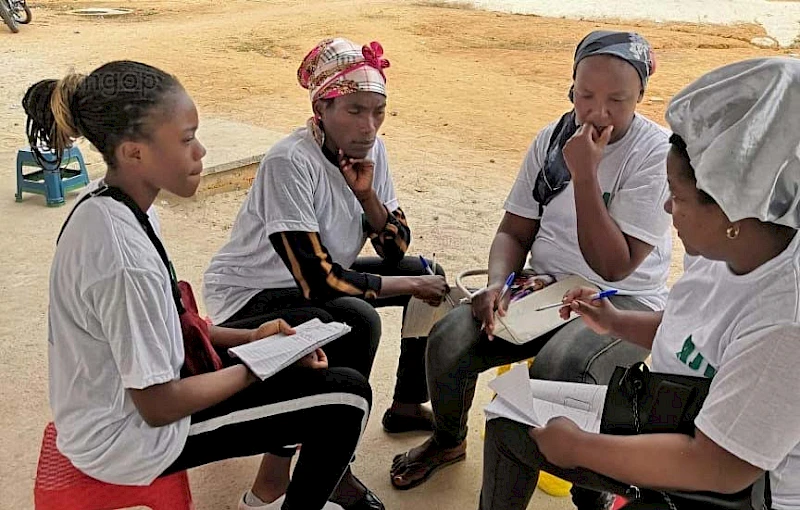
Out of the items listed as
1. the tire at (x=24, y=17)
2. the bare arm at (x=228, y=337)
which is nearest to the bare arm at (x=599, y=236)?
the bare arm at (x=228, y=337)

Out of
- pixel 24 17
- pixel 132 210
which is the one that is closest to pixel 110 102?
pixel 132 210

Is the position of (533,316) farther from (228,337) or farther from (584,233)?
(228,337)

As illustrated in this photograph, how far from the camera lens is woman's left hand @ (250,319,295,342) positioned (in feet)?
7.53

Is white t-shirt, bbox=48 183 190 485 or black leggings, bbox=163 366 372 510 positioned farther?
black leggings, bbox=163 366 372 510

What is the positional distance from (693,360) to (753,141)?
0.51 m

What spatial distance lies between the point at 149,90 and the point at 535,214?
4.46 feet

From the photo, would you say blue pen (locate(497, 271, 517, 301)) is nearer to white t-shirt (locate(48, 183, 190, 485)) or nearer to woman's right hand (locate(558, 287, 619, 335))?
woman's right hand (locate(558, 287, 619, 335))

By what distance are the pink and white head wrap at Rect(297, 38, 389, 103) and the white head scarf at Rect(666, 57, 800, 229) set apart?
1.34 metres

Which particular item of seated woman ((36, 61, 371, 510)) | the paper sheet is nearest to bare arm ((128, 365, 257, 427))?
seated woman ((36, 61, 371, 510))

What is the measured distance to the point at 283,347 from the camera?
7.10 ft

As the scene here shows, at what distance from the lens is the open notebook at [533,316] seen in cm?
243

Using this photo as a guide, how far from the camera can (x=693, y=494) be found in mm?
1603

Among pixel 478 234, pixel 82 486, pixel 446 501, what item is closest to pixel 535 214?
pixel 446 501

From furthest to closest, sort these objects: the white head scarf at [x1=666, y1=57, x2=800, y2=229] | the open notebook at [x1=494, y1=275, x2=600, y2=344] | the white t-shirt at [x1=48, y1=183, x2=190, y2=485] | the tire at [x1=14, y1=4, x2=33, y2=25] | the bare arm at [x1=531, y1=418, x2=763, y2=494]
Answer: the tire at [x1=14, y1=4, x2=33, y2=25], the open notebook at [x1=494, y1=275, x2=600, y2=344], the white t-shirt at [x1=48, y1=183, x2=190, y2=485], the bare arm at [x1=531, y1=418, x2=763, y2=494], the white head scarf at [x1=666, y1=57, x2=800, y2=229]
